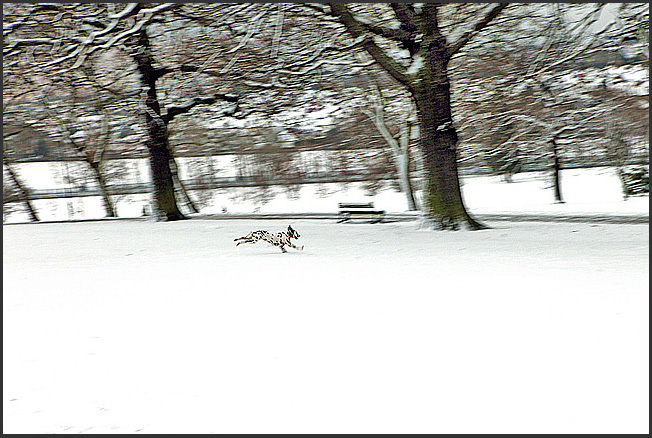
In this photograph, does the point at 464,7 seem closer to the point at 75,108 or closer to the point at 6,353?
the point at 75,108

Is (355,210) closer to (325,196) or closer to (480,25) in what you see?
(480,25)

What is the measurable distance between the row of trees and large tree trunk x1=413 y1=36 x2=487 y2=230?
0.08 feet

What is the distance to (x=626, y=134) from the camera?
26.8 meters

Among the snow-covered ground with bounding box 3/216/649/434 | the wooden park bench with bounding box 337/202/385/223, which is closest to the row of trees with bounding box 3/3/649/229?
the wooden park bench with bounding box 337/202/385/223

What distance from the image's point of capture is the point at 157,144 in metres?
20.7

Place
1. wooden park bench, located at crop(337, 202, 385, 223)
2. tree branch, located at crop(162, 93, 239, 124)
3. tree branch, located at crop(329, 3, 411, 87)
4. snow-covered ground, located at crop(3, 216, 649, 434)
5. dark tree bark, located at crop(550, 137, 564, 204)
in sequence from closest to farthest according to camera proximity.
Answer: snow-covered ground, located at crop(3, 216, 649, 434)
tree branch, located at crop(329, 3, 411, 87)
wooden park bench, located at crop(337, 202, 385, 223)
tree branch, located at crop(162, 93, 239, 124)
dark tree bark, located at crop(550, 137, 564, 204)

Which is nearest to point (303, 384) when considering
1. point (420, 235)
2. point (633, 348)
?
point (633, 348)

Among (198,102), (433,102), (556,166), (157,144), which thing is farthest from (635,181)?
(157,144)

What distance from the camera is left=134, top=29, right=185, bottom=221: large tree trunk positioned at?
20250 mm

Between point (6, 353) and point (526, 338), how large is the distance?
4.27m

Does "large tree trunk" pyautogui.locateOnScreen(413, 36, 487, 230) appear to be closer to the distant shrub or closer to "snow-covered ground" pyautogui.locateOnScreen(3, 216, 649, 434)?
"snow-covered ground" pyautogui.locateOnScreen(3, 216, 649, 434)

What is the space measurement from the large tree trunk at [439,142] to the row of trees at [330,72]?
0.02m

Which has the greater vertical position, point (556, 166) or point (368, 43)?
point (368, 43)

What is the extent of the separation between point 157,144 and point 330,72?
5.56 m
